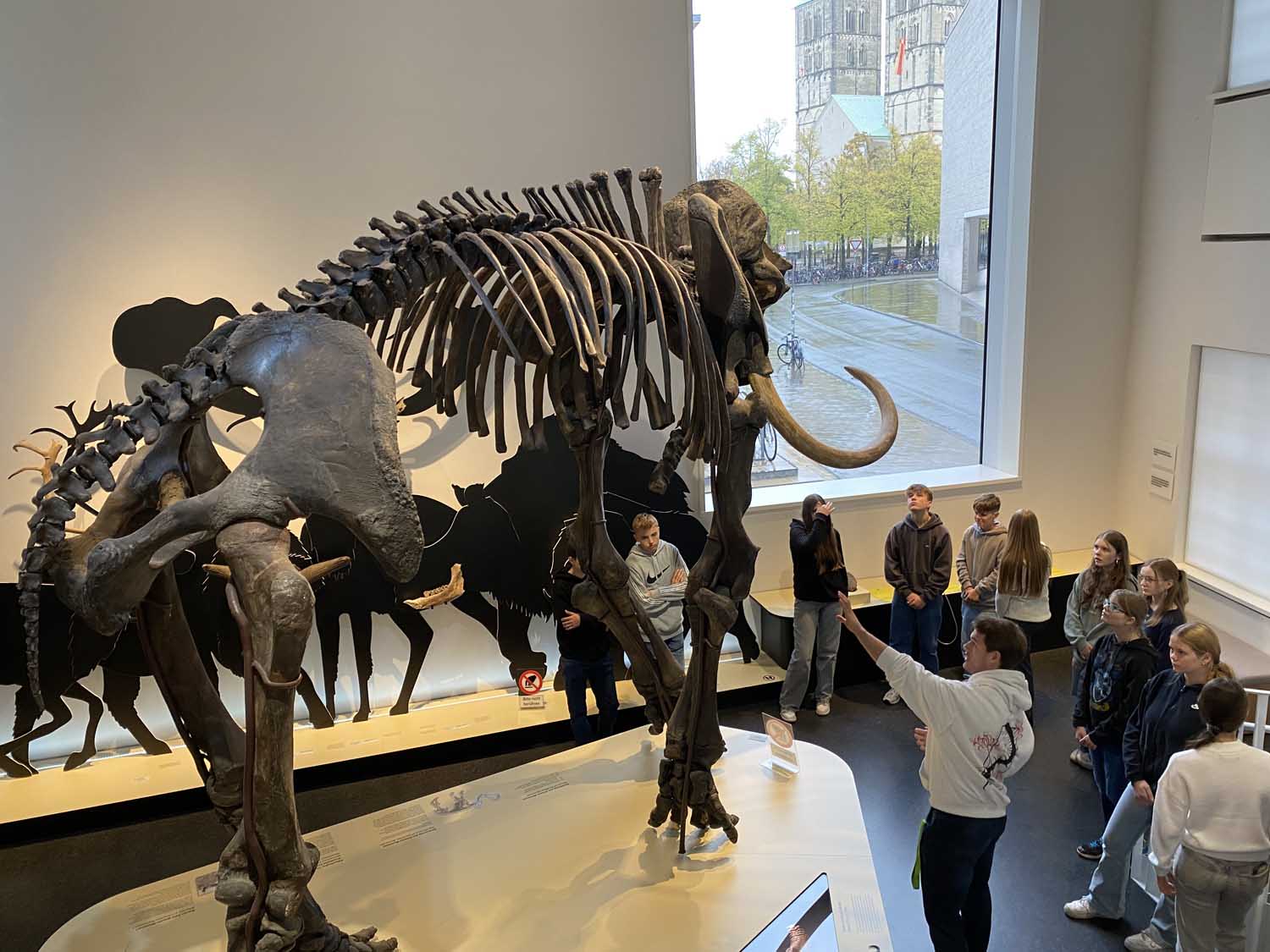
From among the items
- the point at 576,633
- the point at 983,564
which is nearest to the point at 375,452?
the point at 576,633

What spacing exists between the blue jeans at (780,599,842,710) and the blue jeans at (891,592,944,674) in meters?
0.39

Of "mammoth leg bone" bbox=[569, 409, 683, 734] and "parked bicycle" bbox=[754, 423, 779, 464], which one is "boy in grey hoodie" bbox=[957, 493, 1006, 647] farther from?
"mammoth leg bone" bbox=[569, 409, 683, 734]

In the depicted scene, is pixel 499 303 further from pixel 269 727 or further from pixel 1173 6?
pixel 1173 6

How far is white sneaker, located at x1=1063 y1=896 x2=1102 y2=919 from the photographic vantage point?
4.18 meters

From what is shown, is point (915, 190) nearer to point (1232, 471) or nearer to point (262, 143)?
point (1232, 471)

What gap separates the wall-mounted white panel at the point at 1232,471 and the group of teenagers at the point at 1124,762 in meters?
1.78

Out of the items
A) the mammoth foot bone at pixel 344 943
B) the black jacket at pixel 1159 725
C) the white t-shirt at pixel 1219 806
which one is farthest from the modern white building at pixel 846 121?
the mammoth foot bone at pixel 344 943

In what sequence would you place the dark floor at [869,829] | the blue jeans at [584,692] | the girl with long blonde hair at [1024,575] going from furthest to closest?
the girl with long blonde hair at [1024,575]
the blue jeans at [584,692]
the dark floor at [869,829]

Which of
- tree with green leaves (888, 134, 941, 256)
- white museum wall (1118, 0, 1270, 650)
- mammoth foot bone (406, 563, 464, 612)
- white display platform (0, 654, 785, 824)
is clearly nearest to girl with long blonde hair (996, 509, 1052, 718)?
white display platform (0, 654, 785, 824)

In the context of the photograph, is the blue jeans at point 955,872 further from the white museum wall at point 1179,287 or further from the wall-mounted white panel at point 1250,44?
the wall-mounted white panel at point 1250,44

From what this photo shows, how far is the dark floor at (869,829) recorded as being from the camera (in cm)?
429

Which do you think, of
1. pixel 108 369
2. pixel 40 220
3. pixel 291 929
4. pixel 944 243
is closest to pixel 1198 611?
pixel 944 243

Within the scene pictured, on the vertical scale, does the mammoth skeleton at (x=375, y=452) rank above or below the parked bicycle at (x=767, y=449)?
above

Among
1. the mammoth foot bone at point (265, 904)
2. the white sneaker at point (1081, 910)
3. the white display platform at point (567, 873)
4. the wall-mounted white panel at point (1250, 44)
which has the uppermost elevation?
the wall-mounted white panel at point (1250, 44)
